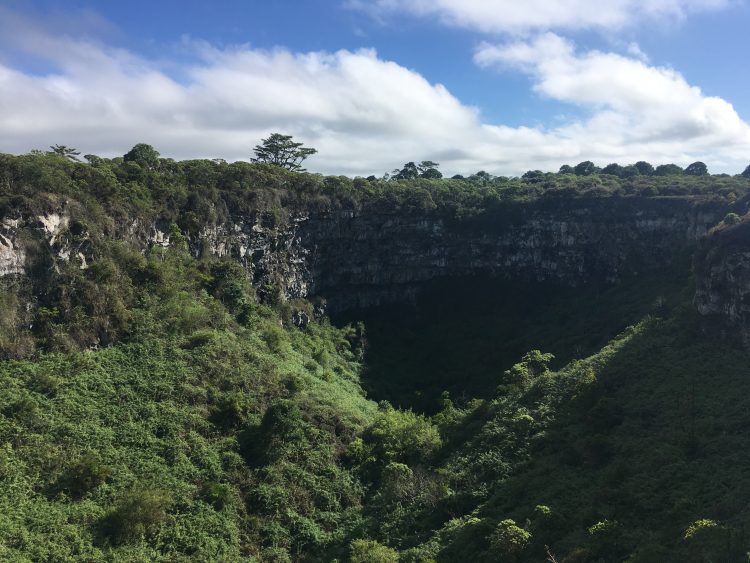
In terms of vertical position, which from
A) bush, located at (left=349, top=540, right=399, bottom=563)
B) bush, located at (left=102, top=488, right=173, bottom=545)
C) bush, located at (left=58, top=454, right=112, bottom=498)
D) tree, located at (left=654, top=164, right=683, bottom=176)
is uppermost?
tree, located at (left=654, top=164, right=683, bottom=176)

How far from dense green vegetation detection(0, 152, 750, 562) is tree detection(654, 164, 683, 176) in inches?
1780

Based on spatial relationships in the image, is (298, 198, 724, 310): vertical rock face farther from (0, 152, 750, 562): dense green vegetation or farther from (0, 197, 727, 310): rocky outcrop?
(0, 152, 750, 562): dense green vegetation

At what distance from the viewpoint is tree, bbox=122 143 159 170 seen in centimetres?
5894

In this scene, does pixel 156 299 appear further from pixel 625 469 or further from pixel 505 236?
pixel 505 236

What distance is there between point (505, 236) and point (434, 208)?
1142cm

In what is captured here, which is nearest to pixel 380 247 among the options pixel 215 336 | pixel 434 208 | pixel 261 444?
pixel 434 208

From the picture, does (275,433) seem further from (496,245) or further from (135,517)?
(496,245)

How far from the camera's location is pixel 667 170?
95000 mm

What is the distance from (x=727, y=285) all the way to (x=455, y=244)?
43380 millimetres

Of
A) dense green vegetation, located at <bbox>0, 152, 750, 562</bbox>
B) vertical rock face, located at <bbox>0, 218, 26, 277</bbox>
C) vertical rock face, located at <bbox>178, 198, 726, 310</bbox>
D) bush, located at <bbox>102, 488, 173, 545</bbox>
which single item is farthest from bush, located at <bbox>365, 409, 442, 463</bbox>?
vertical rock face, located at <bbox>0, 218, 26, 277</bbox>

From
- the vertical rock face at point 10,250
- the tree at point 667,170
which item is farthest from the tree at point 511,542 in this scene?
the tree at point 667,170

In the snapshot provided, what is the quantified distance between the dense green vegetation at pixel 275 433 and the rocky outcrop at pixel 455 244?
1100 cm

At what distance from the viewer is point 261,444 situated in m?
38.3

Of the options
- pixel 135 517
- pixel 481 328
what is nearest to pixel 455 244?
pixel 481 328
